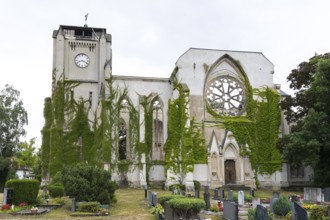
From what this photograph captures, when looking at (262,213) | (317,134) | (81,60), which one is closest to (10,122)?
(81,60)

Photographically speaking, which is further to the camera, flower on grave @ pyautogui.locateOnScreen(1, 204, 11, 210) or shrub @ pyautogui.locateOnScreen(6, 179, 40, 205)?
shrub @ pyautogui.locateOnScreen(6, 179, 40, 205)

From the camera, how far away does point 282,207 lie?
1780cm

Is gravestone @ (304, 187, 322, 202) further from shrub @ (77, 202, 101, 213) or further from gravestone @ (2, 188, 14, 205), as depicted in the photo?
gravestone @ (2, 188, 14, 205)

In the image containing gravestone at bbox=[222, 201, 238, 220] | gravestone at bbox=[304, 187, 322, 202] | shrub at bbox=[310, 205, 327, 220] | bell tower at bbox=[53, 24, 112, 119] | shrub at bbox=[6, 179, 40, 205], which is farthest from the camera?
bell tower at bbox=[53, 24, 112, 119]

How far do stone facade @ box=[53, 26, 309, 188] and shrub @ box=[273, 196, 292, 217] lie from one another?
1624 cm

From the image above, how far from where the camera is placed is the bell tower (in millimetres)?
41000

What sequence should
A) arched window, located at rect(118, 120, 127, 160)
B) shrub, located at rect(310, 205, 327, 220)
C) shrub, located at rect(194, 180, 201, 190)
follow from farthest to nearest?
arched window, located at rect(118, 120, 127, 160) → shrub, located at rect(194, 180, 201, 190) → shrub, located at rect(310, 205, 327, 220)

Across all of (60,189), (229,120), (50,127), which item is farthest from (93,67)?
(60,189)

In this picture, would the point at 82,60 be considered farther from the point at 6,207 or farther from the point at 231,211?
the point at 231,211

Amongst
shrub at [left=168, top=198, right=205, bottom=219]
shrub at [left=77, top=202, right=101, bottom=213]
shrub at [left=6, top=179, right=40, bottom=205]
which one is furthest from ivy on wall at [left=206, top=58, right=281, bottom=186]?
shrub at [left=168, top=198, right=205, bottom=219]

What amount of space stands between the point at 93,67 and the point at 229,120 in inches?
625

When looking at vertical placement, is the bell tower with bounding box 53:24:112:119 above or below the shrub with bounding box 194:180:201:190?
above

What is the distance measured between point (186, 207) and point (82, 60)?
29.9 m

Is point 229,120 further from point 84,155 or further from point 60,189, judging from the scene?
point 60,189
